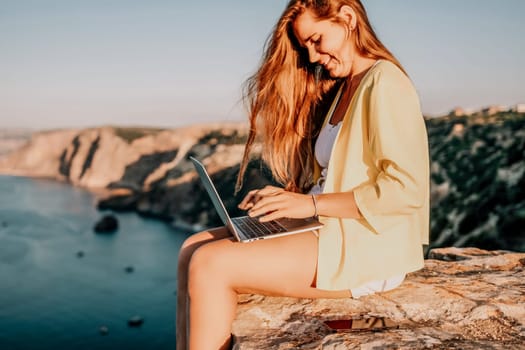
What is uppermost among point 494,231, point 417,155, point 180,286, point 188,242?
point 417,155

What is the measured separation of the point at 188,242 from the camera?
229 cm

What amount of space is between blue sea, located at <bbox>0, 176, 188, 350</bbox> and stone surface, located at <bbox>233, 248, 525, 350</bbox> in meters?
31.9

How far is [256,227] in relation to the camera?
6.81ft

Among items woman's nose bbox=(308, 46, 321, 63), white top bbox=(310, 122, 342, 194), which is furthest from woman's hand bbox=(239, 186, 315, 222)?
woman's nose bbox=(308, 46, 321, 63)

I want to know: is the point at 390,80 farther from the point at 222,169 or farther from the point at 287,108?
the point at 222,169

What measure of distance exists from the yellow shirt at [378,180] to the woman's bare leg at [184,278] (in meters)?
0.64

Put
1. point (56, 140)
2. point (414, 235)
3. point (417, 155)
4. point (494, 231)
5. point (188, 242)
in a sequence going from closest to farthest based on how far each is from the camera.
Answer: point (417, 155) < point (414, 235) < point (188, 242) < point (494, 231) < point (56, 140)

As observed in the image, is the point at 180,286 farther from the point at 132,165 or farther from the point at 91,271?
the point at 132,165

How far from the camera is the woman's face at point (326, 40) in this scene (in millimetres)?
2090

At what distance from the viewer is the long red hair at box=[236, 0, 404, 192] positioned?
8.26 feet

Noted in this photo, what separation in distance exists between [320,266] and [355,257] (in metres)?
0.15

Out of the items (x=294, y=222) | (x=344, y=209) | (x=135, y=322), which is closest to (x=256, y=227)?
(x=294, y=222)

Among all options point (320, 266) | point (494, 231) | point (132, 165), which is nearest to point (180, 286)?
point (320, 266)

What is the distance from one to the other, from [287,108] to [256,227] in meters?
0.84
